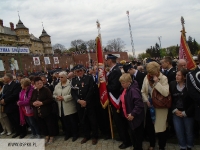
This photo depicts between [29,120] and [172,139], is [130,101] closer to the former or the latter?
[172,139]

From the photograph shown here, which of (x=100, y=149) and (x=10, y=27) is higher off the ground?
(x=10, y=27)

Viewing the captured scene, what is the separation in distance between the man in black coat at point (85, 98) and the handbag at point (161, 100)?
5.88ft

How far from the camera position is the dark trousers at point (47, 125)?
17.4 feet

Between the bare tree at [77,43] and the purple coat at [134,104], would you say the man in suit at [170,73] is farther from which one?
the bare tree at [77,43]

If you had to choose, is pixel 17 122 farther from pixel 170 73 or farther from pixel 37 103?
pixel 170 73

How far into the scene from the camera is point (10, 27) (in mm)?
68812

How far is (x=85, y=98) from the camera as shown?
4.79 m

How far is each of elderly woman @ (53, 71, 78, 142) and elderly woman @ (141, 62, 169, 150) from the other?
2.14 m

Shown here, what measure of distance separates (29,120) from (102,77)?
109 inches

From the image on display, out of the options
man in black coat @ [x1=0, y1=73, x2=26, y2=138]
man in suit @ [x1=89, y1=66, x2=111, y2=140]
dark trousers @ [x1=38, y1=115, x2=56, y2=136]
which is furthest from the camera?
man in black coat @ [x1=0, y1=73, x2=26, y2=138]

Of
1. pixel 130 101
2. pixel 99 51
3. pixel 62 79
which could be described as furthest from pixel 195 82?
pixel 62 79

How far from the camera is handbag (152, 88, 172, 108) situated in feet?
11.7

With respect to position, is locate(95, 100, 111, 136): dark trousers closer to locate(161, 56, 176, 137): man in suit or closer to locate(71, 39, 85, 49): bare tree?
locate(161, 56, 176, 137): man in suit

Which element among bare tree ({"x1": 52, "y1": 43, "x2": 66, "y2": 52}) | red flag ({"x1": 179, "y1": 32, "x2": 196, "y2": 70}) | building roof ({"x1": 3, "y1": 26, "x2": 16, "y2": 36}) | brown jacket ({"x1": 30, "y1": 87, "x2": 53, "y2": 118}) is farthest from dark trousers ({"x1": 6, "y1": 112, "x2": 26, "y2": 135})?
bare tree ({"x1": 52, "y1": 43, "x2": 66, "y2": 52})
